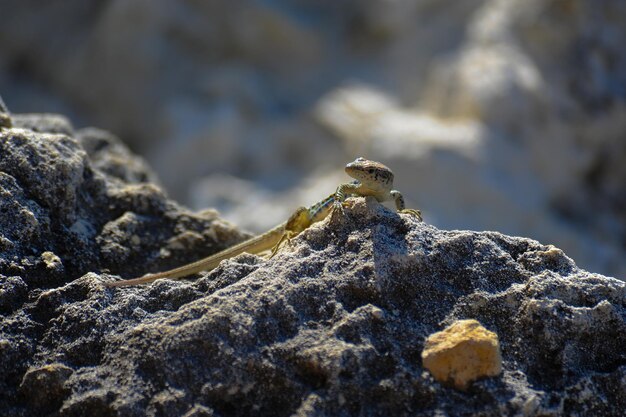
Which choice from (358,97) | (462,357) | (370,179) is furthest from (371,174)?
(358,97)

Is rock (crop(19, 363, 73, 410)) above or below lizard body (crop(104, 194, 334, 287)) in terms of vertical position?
below

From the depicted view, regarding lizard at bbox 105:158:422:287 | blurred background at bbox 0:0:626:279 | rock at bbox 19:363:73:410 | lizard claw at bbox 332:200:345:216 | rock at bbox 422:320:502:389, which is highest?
blurred background at bbox 0:0:626:279

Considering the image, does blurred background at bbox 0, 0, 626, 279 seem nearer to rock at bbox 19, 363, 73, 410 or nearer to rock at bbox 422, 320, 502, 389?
rock at bbox 422, 320, 502, 389

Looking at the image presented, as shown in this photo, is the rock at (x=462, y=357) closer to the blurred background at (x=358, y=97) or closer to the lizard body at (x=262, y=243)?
the lizard body at (x=262, y=243)

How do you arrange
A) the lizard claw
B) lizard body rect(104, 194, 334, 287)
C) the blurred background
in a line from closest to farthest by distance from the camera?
the lizard claw < lizard body rect(104, 194, 334, 287) < the blurred background

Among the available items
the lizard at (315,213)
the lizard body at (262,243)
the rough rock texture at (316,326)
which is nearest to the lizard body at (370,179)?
the lizard at (315,213)

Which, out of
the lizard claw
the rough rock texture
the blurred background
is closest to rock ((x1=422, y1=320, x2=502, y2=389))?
the rough rock texture
